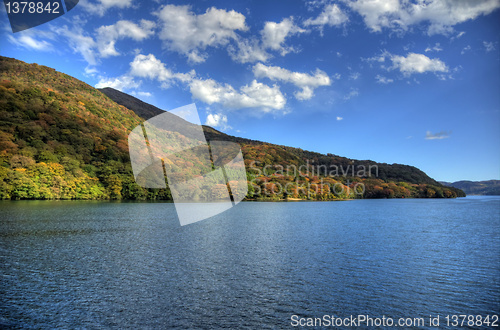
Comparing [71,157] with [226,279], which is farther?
[71,157]

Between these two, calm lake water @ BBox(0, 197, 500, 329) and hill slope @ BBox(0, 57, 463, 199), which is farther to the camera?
hill slope @ BBox(0, 57, 463, 199)

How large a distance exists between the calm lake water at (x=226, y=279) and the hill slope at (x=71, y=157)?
142ft

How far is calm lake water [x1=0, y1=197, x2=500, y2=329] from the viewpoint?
1080 cm

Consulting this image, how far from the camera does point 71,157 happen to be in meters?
75.1

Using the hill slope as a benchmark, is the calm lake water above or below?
below

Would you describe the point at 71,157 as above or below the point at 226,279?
above

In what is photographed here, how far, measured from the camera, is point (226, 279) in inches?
582

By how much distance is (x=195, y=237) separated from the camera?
26.3 metres

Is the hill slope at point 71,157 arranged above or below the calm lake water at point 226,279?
above

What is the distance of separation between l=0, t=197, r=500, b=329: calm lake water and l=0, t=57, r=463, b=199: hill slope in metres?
43.2

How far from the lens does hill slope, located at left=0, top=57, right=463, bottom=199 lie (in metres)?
61.2

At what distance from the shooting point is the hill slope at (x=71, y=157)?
61188 mm

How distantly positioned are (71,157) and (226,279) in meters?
76.1

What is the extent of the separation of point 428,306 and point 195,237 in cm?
1903
